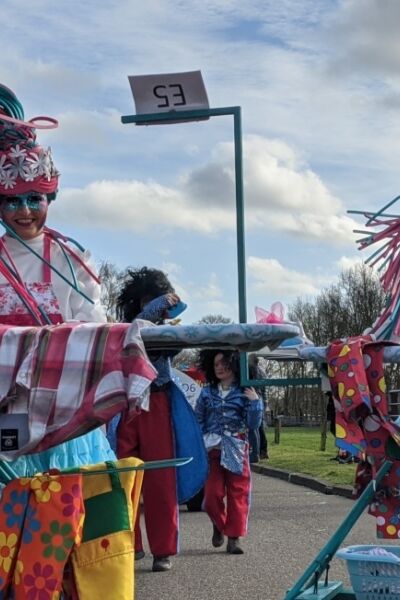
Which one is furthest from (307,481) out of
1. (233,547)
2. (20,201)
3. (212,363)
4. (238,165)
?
(238,165)

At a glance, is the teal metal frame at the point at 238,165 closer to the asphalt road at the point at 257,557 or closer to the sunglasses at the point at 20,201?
the sunglasses at the point at 20,201

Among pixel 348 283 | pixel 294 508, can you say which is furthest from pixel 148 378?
pixel 348 283

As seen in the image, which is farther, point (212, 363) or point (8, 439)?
point (212, 363)

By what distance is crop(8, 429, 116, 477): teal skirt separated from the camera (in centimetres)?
252

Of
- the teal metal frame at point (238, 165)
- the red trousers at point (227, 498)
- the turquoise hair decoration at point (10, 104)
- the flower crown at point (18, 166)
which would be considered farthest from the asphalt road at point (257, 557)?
the turquoise hair decoration at point (10, 104)

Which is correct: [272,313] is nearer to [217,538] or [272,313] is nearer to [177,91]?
[177,91]

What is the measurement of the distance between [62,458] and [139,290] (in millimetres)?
3112

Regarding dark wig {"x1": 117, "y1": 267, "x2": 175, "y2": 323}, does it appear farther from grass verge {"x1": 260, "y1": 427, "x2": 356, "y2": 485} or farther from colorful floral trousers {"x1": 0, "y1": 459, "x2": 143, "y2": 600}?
grass verge {"x1": 260, "y1": 427, "x2": 356, "y2": 485}

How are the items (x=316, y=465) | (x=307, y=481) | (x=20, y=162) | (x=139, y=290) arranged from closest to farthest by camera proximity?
(x=20, y=162), (x=139, y=290), (x=307, y=481), (x=316, y=465)

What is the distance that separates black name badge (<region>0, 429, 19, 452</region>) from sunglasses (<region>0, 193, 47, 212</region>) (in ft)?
3.65

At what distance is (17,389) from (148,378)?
0.34 metres

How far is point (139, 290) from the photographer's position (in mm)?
5652

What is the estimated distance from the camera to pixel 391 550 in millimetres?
3924

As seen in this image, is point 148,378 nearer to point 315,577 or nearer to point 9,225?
point 9,225
